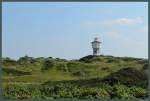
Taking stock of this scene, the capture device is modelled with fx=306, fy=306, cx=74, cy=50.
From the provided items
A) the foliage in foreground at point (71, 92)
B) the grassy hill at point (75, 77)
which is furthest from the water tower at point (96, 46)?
the foliage in foreground at point (71, 92)

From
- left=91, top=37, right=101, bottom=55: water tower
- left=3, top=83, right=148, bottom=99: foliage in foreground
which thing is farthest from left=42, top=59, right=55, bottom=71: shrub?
left=91, top=37, right=101, bottom=55: water tower

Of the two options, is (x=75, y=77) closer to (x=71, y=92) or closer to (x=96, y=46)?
(x=71, y=92)

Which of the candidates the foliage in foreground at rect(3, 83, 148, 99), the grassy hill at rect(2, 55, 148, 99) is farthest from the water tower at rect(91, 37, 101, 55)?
the foliage in foreground at rect(3, 83, 148, 99)

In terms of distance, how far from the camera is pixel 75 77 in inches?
114

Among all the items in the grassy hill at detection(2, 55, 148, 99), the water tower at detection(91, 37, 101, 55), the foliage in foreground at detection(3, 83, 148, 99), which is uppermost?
the water tower at detection(91, 37, 101, 55)

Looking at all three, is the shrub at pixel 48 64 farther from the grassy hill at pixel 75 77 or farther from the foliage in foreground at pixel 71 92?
the foliage in foreground at pixel 71 92

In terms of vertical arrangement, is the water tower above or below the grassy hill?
above

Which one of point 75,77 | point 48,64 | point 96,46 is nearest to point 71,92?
point 75,77

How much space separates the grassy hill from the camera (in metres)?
2.81

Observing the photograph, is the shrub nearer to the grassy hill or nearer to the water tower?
the grassy hill

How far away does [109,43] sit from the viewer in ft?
9.20

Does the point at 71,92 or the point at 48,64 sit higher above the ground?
the point at 48,64

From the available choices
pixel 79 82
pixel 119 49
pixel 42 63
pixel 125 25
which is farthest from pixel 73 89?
pixel 125 25

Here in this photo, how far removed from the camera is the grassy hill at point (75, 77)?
9.21 ft
